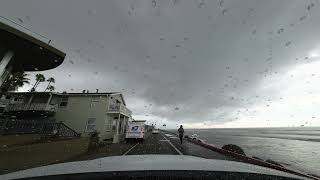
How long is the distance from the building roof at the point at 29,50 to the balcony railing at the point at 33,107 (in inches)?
717

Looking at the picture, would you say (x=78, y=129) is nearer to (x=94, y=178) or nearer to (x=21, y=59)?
(x=21, y=59)

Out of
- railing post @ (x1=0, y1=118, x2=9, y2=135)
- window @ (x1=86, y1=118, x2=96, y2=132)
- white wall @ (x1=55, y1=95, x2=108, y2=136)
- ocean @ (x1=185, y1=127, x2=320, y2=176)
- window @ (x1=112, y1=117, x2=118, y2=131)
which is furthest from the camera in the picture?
window @ (x1=112, y1=117, x2=118, y2=131)

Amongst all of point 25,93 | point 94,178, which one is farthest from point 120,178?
point 25,93

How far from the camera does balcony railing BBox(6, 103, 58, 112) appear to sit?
4238cm

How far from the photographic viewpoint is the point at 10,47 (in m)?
20.4

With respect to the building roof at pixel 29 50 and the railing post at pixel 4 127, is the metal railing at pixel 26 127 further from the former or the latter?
the building roof at pixel 29 50

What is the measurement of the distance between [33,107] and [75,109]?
259 inches

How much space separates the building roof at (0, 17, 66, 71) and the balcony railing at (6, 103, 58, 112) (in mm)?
18219

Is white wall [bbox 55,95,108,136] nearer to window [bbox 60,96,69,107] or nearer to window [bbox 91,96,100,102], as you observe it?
window [bbox 91,96,100,102]

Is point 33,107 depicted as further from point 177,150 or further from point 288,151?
point 288,151

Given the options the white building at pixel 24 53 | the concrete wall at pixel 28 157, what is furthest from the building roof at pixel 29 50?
the concrete wall at pixel 28 157

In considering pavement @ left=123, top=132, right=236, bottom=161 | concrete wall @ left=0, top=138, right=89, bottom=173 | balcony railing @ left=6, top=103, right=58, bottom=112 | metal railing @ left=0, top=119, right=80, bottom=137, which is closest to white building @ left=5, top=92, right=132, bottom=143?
balcony railing @ left=6, top=103, right=58, bottom=112

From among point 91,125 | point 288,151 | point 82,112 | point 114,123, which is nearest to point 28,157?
point 91,125

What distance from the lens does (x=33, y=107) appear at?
142ft
